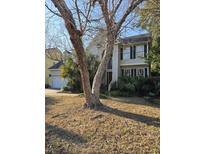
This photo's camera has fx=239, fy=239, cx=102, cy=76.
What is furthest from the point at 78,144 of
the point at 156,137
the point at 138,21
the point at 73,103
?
the point at 138,21

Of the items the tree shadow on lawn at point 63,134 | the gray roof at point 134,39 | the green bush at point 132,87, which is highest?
the gray roof at point 134,39

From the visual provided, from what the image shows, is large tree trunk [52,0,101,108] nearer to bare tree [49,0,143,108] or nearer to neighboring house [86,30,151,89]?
bare tree [49,0,143,108]

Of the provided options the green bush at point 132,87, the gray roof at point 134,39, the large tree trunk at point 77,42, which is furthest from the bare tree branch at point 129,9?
the green bush at point 132,87

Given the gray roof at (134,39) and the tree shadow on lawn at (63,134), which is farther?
the gray roof at (134,39)

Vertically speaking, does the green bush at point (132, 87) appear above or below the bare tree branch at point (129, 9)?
below

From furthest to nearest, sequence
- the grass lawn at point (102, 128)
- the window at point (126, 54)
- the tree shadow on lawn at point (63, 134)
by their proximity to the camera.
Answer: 1. the window at point (126, 54)
2. the tree shadow on lawn at point (63, 134)
3. the grass lawn at point (102, 128)

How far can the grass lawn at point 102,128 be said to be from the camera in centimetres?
183

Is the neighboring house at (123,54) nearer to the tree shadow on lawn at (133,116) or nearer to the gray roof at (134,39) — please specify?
the gray roof at (134,39)

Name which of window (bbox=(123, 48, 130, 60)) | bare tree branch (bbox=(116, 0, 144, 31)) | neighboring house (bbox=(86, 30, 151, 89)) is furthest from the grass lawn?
window (bbox=(123, 48, 130, 60))

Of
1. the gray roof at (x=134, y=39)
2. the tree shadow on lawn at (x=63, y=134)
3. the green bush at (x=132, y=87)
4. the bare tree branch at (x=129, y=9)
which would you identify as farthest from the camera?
the gray roof at (x=134, y=39)

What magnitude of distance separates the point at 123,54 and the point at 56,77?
1573mm
